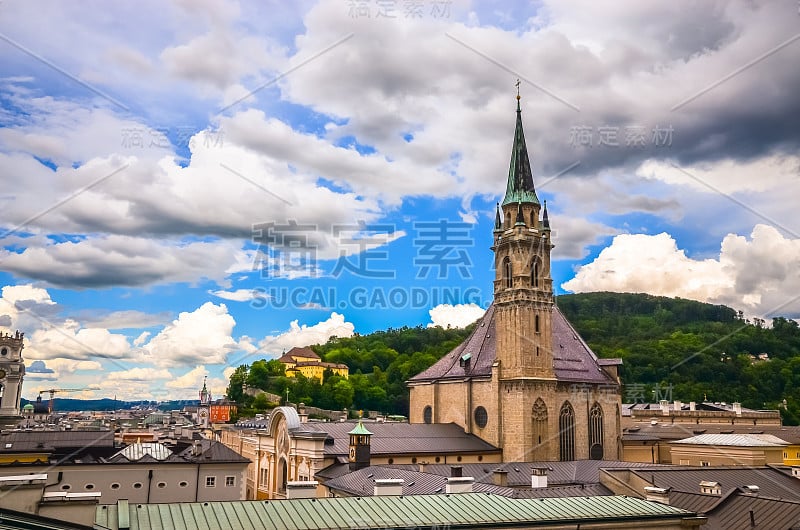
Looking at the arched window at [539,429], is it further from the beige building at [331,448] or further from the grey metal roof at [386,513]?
the grey metal roof at [386,513]

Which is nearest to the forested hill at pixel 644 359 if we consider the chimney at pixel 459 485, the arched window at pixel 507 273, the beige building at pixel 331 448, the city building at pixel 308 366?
the city building at pixel 308 366

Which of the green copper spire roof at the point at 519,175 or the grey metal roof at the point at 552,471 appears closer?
the grey metal roof at the point at 552,471

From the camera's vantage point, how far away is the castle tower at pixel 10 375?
67.9m

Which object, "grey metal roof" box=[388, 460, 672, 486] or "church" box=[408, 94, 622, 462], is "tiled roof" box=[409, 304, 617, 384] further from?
"grey metal roof" box=[388, 460, 672, 486]

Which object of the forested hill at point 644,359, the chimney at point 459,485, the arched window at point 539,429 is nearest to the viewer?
the chimney at point 459,485

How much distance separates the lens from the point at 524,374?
193ft

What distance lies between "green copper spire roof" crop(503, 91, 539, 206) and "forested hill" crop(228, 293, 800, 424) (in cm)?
6513

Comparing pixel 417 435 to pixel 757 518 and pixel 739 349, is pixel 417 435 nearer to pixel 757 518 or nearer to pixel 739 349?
pixel 757 518

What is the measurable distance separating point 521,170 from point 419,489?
1547 inches

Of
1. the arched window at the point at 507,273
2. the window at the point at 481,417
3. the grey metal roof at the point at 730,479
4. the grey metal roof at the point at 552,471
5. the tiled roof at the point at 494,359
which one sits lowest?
the grey metal roof at the point at 552,471

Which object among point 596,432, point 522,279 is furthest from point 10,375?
point 596,432

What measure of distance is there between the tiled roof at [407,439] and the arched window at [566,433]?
242 inches

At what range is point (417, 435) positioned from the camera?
57906 millimetres

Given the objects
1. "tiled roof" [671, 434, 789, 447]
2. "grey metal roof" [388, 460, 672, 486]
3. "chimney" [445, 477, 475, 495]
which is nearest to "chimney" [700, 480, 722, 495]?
"grey metal roof" [388, 460, 672, 486]
